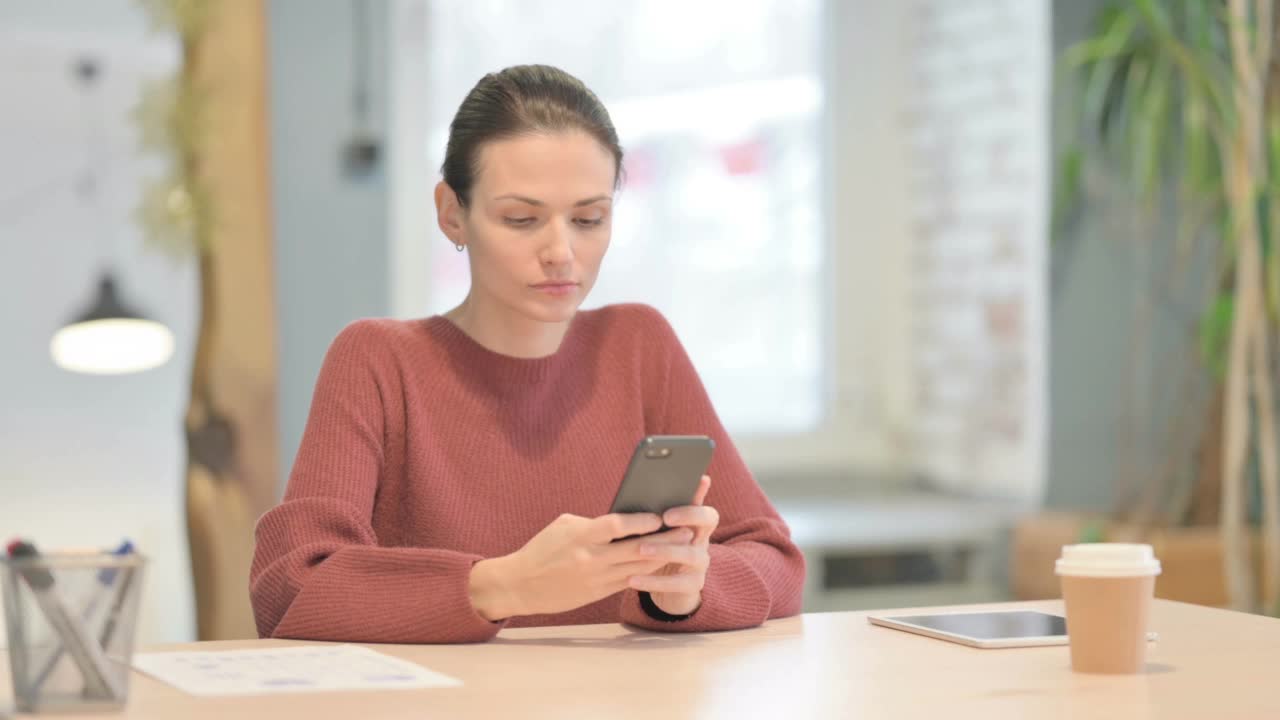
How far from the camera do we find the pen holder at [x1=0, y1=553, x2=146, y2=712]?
1.11 meters

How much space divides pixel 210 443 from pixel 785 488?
1.59 m

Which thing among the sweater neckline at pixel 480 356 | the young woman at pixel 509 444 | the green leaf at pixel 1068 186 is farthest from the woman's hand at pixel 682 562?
the green leaf at pixel 1068 186

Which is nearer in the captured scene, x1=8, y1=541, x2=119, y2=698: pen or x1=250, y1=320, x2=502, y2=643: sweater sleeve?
x1=8, y1=541, x2=119, y2=698: pen

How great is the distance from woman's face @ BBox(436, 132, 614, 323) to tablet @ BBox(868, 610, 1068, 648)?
499mm

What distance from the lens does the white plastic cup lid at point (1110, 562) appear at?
1330 mm

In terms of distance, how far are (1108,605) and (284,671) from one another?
69cm

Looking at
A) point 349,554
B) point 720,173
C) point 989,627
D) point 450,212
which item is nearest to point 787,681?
point 989,627

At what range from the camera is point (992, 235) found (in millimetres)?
4016

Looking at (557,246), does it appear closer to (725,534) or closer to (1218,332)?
(725,534)

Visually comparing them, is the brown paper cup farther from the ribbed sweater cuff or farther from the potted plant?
the potted plant

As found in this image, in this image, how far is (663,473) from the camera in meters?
1.42

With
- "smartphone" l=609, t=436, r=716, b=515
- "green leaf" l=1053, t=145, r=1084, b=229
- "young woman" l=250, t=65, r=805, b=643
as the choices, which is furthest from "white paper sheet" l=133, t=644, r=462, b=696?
"green leaf" l=1053, t=145, r=1084, b=229

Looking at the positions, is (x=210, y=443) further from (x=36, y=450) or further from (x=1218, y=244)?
(x=1218, y=244)

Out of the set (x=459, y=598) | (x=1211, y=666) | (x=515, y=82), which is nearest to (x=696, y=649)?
(x=459, y=598)
